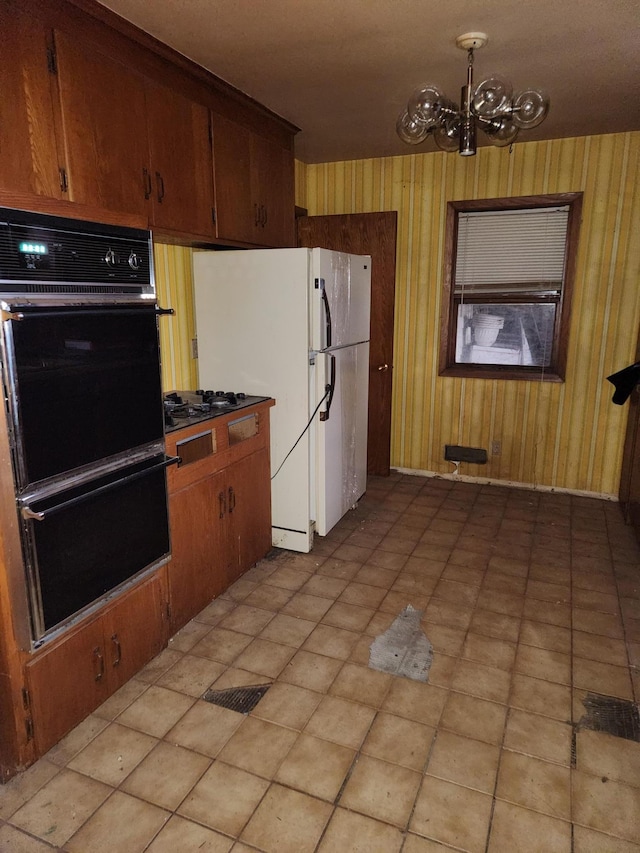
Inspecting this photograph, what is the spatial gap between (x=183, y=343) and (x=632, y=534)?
302 centimetres

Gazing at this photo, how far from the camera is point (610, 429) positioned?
4.08 m

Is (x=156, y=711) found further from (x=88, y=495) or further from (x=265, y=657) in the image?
(x=88, y=495)

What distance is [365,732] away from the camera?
1.95m

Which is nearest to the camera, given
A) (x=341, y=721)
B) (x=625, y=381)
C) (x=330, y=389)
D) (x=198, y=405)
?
(x=341, y=721)

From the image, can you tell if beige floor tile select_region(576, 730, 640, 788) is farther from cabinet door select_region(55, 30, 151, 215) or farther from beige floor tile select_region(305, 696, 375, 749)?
cabinet door select_region(55, 30, 151, 215)

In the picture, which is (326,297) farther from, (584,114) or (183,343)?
(584,114)

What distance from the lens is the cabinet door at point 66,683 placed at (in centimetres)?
177

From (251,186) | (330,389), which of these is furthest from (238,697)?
(251,186)

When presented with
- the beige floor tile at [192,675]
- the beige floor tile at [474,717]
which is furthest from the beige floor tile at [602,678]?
the beige floor tile at [192,675]

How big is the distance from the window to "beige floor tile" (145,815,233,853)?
11.6 feet

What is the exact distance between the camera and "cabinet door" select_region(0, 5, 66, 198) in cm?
169

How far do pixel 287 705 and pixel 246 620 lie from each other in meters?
0.59

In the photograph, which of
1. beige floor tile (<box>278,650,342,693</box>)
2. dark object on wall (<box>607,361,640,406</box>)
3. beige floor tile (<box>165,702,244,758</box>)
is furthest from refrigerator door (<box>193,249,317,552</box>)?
dark object on wall (<box>607,361,640,406</box>)

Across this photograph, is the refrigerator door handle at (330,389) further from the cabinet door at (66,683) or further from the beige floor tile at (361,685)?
the cabinet door at (66,683)
